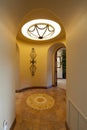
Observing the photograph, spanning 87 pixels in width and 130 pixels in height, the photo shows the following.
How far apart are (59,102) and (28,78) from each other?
230 centimetres

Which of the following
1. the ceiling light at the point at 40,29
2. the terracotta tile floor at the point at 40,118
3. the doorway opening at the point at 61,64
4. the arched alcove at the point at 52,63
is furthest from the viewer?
the doorway opening at the point at 61,64

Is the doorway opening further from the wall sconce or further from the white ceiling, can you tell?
the white ceiling

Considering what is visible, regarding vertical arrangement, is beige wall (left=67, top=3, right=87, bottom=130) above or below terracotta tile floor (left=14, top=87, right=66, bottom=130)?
above

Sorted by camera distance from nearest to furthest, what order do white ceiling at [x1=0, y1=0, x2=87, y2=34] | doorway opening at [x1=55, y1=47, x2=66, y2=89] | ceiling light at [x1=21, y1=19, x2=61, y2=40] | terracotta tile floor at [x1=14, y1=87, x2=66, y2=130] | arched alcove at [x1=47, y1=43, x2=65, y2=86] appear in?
white ceiling at [x1=0, y1=0, x2=87, y2=34] → terracotta tile floor at [x1=14, y1=87, x2=66, y2=130] → ceiling light at [x1=21, y1=19, x2=61, y2=40] → arched alcove at [x1=47, y1=43, x2=65, y2=86] → doorway opening at [x1=55, y1=47, x2=66, y2=89]

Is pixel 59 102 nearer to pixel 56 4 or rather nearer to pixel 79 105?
pixel 79 105

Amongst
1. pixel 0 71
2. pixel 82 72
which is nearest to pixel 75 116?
pixel 82 72

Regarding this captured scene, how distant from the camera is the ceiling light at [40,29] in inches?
149

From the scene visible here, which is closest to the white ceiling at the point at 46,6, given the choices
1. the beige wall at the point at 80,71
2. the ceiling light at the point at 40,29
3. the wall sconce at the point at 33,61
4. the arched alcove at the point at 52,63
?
the beige wall at the point at 80,71

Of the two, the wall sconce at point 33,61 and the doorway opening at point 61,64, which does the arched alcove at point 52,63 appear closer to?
the wall sconce at point 33,61

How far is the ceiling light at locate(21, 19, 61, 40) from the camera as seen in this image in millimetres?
3793

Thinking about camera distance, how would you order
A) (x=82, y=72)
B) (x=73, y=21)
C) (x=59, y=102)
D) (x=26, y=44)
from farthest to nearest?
(x=26, y=44), (x=59, y=102), (x=73, y=21), (x=82, y=72)

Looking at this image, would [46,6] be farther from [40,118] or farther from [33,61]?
[33,61]

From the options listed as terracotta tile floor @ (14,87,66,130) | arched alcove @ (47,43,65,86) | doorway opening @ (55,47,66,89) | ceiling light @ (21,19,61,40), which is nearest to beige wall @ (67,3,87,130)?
terracotta tile floor @ (14,87,66,130)

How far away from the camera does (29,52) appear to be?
223 inches
